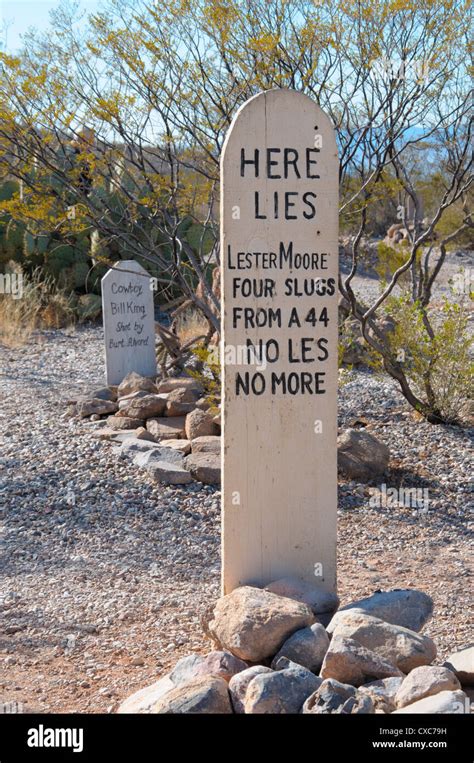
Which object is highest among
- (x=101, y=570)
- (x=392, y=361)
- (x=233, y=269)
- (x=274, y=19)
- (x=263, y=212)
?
(x=274, y=19)

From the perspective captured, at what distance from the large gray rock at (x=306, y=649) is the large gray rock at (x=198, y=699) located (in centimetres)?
32

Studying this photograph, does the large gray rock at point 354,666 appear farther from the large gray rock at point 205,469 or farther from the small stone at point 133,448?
the small stone at point 133,448

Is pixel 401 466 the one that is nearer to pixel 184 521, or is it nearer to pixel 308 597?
pixel 184 521

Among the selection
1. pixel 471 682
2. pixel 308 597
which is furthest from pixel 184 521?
pixel 471 682

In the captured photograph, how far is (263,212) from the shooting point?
388cm

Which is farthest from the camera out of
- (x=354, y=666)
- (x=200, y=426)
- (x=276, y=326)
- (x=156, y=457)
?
(x=200, y=426)

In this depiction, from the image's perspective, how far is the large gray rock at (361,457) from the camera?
6207mm

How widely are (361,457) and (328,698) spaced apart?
3408 mm

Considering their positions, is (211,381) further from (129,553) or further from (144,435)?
(129,553)

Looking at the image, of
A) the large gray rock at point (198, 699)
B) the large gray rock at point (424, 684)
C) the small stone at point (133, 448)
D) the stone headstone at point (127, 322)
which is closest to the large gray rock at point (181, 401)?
the small stone at point (133, 448)

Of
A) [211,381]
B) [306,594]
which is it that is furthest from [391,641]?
[211,381]

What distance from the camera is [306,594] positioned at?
12.9 ft

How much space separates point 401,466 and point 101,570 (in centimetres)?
251

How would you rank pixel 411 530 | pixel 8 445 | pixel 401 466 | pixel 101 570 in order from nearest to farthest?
pixel 101 570 < pixel 411 530 < pixel 401 466 < pixel 8 445
